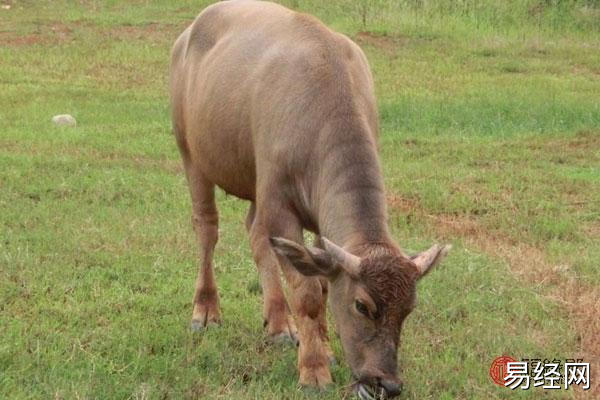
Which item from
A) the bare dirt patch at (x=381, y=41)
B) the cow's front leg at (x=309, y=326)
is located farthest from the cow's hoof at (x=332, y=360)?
the bare dirt patch at (x=381, y=41)

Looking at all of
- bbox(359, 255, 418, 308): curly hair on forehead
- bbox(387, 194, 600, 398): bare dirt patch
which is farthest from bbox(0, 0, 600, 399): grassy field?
bbox(359, 255, 418, 308): curly hair on forehead

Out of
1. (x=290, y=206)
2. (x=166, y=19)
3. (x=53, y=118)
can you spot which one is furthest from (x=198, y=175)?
(x=166, y=19)

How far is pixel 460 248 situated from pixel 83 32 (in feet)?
46.3

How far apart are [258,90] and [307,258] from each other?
1.28 metres

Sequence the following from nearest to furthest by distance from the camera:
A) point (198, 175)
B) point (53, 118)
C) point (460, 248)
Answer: point (198, 175)
point (460, 248)
point (53, 118)

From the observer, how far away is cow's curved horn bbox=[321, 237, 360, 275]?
14.2 ft

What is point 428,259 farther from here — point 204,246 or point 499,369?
point 204,246

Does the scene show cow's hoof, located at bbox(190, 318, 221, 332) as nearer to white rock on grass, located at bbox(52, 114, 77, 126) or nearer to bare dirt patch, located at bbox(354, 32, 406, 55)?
white rock on grass, located at bbox(52, 114, 77, 126)

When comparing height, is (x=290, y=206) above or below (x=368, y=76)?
below

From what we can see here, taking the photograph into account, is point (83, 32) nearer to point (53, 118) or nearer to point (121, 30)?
point (121, 30)

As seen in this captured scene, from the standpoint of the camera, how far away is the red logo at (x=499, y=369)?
5172 millimetres

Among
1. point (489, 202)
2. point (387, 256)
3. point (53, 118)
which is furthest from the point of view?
point (53, 118)

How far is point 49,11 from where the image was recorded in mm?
23641

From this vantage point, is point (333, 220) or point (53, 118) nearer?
point (333, 220)
